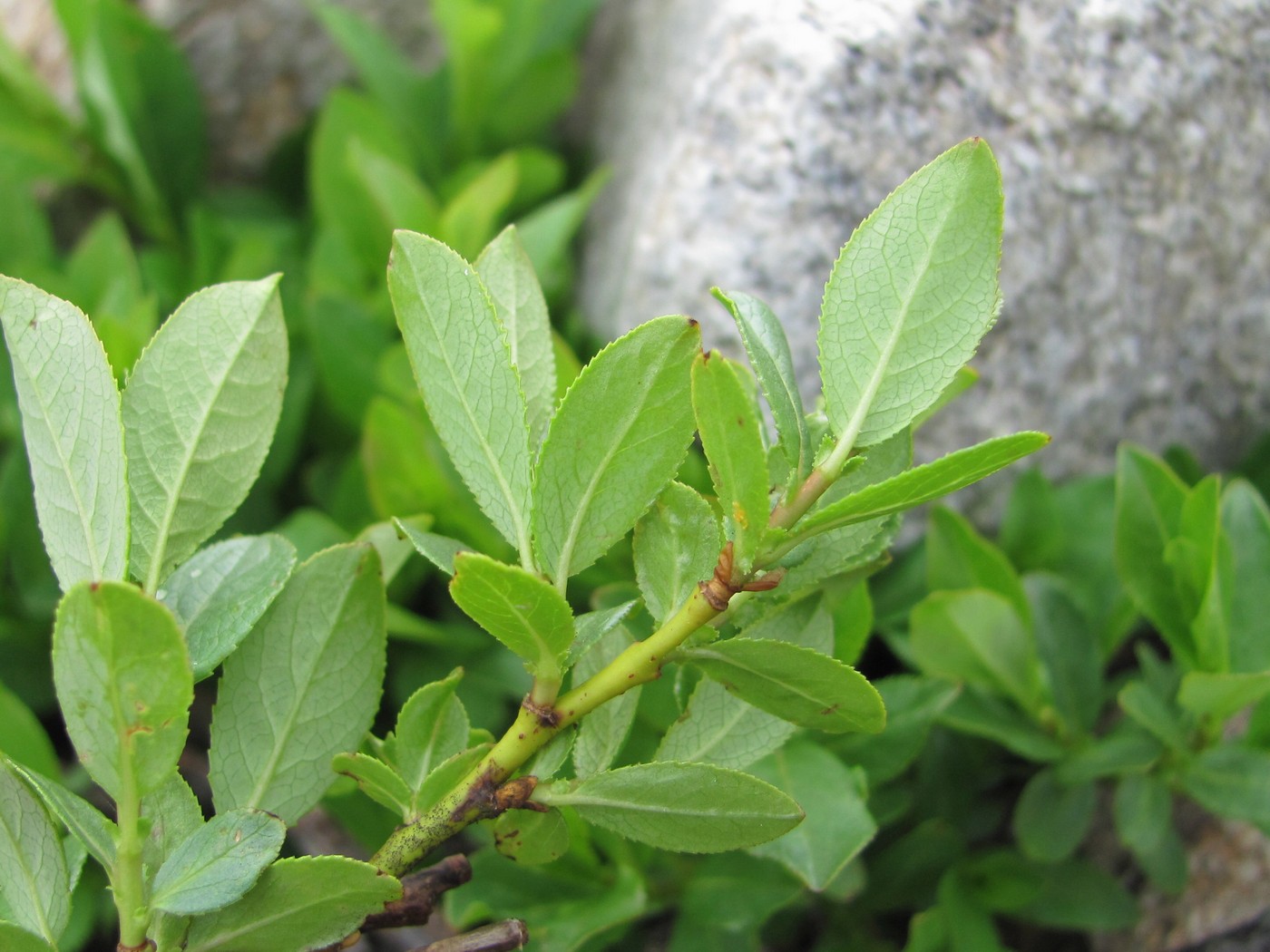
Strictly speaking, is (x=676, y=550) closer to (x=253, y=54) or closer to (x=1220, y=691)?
(x=1220, y=691)

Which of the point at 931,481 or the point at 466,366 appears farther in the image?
the point at 466,366

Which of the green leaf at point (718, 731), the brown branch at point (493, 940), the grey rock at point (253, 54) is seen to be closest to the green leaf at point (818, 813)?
the green leaf at point (718, 731)

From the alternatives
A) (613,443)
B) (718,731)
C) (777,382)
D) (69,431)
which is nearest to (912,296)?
(777,382)

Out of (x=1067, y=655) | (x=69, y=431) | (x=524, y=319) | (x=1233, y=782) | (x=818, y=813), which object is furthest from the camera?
(x=1067, y=655)

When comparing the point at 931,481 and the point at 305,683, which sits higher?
the point at 931,481

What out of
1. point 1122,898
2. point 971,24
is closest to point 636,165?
point 971,24

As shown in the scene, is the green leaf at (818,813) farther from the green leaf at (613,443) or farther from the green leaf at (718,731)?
the green leaf at (613,443)
